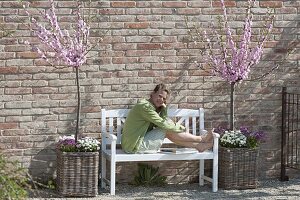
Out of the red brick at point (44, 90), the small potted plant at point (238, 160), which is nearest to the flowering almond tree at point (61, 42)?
the red brick at point (44, 90)

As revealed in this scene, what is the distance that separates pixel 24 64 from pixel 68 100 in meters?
0.64

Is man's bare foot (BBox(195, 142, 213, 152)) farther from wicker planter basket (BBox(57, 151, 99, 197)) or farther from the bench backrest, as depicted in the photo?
wicker planter basket (BBox(57, 151, 99, 197))

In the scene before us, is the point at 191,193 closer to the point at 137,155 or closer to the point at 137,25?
the point at 137,155

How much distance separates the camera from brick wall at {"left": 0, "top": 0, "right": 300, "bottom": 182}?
8.49 meters

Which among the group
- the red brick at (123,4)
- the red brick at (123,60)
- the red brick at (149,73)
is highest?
the red brick at (123,4)

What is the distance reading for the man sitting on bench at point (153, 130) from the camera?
8375 mm

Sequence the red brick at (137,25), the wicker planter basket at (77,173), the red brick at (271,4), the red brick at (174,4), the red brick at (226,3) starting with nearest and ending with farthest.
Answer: the wicker planter basket at (77,173), the red brick at (137,25), the red brick at (174,4), the red brick at (226,3), the red brick at (271,4)

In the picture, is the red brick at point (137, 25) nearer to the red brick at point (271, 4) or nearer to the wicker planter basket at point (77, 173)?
the red brick at point (271, 4)

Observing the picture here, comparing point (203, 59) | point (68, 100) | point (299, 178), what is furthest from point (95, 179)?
point (299, 178)

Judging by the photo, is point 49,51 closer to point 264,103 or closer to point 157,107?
point 157,107

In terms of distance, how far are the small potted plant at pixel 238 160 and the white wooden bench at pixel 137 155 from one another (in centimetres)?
12

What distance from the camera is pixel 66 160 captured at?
8070 millimetres

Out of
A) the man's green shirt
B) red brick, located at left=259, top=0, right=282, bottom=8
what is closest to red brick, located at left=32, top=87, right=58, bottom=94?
the man's green shirt

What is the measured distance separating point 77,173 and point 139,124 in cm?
89
